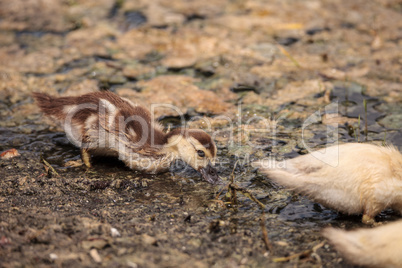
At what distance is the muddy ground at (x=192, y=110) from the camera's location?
107 inches

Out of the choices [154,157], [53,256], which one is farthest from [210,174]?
[53,256]

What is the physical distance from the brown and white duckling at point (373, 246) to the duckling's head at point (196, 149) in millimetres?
1313

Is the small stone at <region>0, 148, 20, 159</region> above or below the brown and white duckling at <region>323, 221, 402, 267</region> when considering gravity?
below

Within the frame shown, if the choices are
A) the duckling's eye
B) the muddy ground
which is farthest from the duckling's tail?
the duckling's eye

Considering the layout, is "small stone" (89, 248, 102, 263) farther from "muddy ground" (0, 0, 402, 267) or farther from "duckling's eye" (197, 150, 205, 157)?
"duckling's eye" (197, 150, 205, 157)

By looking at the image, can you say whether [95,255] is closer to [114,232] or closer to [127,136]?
[114,232]

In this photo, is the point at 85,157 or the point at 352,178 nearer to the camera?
the point at 352,178

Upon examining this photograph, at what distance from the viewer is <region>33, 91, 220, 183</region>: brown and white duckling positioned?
153 inches

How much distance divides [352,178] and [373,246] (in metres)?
0.59

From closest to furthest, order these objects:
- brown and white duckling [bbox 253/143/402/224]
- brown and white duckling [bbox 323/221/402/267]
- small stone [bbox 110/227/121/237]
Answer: brown and white duckling [bbox 323/221/402/267] → small stone [bbox 110/227/121/237] → brown and white duckling [bbox 253/143/402/224]

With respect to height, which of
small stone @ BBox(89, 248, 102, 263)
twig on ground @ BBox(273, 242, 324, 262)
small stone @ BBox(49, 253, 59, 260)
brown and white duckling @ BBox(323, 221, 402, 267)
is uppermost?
brown and white duckling @ BBox(323, 221, 402, 267)

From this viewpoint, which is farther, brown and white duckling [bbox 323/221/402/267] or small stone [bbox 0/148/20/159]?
small stone [bbox 0/148/20/159]

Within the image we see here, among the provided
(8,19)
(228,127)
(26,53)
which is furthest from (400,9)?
(8,19)

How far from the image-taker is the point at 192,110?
191 inches
